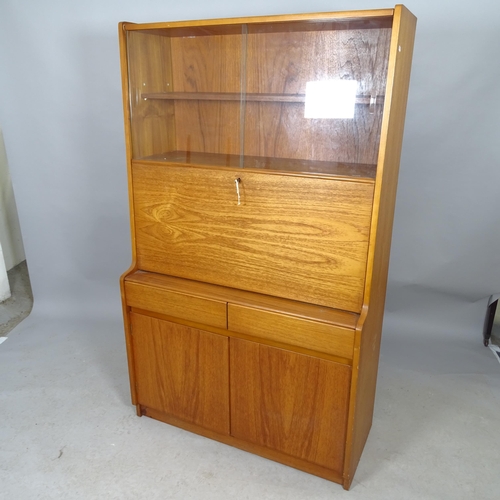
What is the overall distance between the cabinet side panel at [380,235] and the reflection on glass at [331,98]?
157mm

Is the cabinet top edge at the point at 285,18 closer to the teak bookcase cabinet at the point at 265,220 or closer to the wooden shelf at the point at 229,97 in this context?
the teak bookcase cabinet at the point at 265,220

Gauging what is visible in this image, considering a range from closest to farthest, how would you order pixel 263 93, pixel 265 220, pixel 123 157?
pixel 265 220 < pixel 263 93 < pixel 123 157

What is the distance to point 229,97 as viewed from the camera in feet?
6.11

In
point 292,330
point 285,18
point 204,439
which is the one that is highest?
point 285,18

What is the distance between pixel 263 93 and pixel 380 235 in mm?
705

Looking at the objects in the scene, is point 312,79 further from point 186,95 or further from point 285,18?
point 186,95

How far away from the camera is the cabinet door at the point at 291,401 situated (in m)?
1.72

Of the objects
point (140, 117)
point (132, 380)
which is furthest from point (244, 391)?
point (140, 117)

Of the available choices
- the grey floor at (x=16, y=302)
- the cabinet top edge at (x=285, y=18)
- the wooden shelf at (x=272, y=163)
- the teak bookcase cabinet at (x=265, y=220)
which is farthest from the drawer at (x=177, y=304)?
the grey floor at (x=16, y=302)

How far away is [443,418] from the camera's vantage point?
2.22 metres

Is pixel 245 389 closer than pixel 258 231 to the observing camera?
No

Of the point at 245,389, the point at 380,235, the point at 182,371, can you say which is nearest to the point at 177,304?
the point at 182,371

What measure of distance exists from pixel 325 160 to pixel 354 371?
2.50ft

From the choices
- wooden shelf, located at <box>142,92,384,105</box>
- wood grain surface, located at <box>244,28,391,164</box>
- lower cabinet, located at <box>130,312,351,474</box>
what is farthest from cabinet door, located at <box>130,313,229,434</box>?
wooden shelf, located at <box>142,92,384,105</box>
